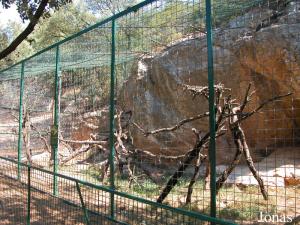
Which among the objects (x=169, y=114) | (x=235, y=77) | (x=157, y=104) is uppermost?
(x=235, y=77)

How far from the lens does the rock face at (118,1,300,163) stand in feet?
24.9

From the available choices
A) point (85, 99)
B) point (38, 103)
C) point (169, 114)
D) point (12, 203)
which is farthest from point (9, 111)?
point (12, 203)

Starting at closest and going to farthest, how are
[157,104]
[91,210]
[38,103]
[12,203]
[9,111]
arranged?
[91,210]
[12,203]
[157,104]
[9,111]
[38,103]

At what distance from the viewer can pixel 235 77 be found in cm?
849

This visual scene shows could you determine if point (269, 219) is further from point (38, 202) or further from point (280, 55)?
point (280, 55)

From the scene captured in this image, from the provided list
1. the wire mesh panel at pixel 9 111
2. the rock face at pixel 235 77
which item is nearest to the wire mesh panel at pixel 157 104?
the rock face at pixel 235 77

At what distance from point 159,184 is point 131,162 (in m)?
0.96

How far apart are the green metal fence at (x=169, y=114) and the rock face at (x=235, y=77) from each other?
0.09 feet

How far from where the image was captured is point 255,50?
8305 millimetres

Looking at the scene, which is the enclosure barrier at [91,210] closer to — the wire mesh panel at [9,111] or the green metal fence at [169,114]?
the green metal fence at [169,114]

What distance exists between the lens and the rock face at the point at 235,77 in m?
7.59

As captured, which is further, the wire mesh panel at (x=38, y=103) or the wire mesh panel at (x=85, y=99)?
the wire mesh panel at (x=38, y=103)

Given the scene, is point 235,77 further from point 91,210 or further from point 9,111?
point 9,111

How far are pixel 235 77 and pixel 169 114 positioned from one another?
1.89m
